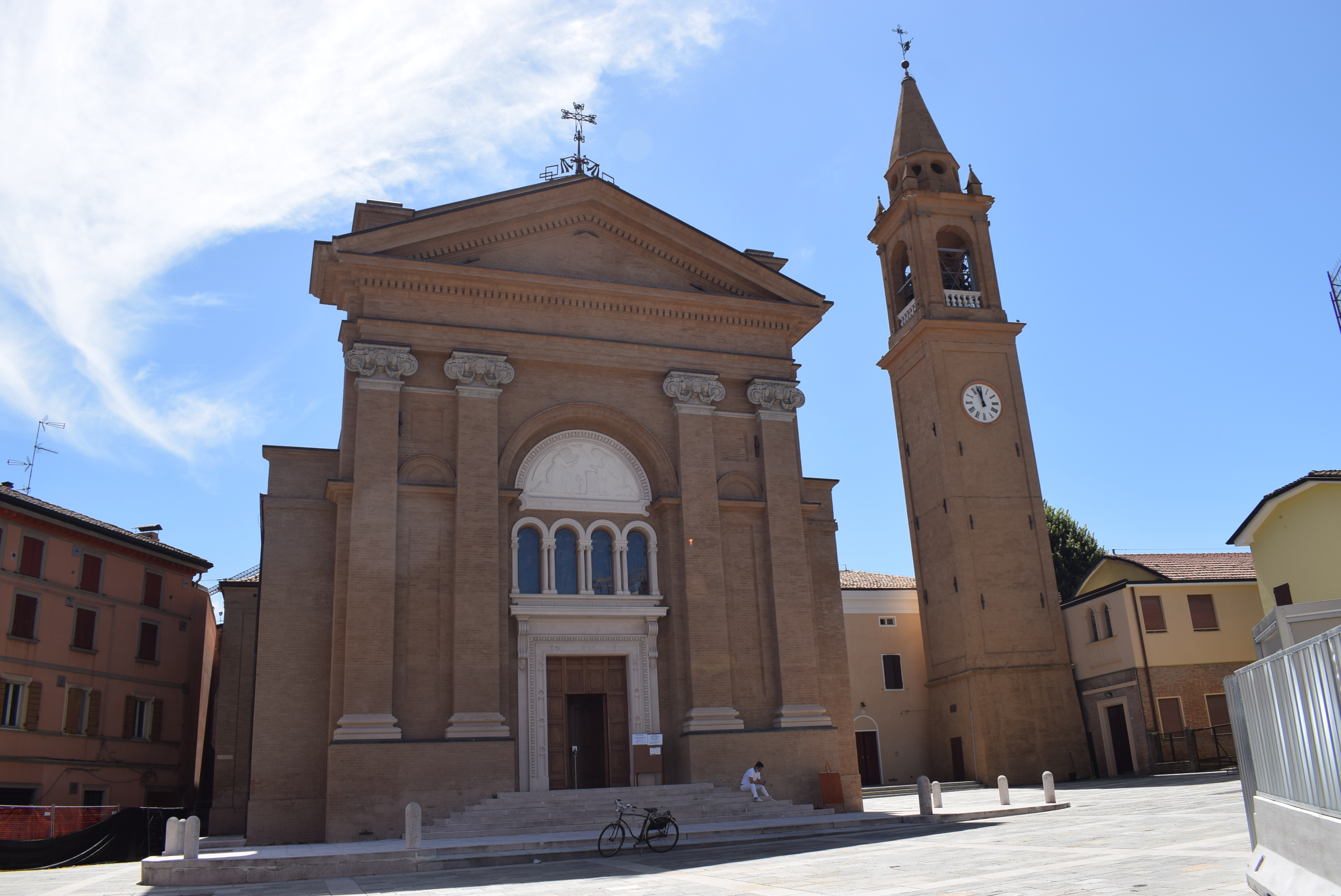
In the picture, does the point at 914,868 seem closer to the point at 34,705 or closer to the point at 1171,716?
the point at 1171,716

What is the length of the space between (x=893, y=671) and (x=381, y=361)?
75.6 ft

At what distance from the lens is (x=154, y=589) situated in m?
33.0

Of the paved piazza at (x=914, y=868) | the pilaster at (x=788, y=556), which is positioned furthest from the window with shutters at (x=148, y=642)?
the pilaster at (x=788, y=556)

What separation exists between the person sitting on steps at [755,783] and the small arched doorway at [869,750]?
51.2ft

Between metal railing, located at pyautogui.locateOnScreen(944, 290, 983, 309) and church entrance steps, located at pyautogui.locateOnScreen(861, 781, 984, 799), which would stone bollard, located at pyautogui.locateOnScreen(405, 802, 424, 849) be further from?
metal railing, located at pyautogui.locateOnScreen(944, 290, 983, 309)

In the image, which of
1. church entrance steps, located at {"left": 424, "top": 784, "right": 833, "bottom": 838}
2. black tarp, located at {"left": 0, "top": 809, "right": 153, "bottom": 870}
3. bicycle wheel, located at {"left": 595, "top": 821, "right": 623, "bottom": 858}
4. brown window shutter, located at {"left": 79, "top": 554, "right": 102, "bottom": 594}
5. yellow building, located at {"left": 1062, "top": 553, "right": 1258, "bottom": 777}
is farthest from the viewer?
brown window shutter, located at {"left": 79, "top": 554, "right": 102, "bottom": 594}

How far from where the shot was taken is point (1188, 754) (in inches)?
1152

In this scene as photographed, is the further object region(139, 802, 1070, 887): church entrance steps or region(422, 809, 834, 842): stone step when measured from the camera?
region(422, 809, 834, 842): stone step

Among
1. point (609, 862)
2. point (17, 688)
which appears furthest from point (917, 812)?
point (17, 688)

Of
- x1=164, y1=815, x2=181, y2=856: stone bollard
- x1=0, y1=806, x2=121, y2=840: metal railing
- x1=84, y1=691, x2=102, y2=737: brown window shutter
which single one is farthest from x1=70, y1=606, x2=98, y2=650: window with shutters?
x1=164, y1=815, x2=181, y2=856: stone bollard

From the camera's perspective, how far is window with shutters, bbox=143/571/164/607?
1287 inches

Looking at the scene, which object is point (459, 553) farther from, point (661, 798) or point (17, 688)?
point (17, 688)

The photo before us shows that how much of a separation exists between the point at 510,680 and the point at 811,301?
11.9m

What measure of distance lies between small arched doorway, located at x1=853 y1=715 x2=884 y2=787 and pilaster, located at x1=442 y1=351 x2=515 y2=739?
61.3 feet
